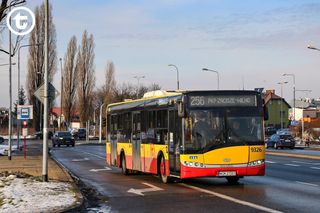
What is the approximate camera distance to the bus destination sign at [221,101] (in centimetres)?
1675

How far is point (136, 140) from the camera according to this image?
20.7 meters

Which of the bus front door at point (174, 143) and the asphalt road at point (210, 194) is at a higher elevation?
the bus front door at point (174, 143)

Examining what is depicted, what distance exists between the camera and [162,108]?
18422 mm

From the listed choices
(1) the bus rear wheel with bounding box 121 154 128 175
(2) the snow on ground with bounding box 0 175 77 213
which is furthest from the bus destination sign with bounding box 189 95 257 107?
(1) the bus rear wheel with bounding box 121 154 128 175

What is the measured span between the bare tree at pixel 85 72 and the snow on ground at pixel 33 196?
65.5 metres

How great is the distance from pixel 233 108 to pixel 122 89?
10075cm

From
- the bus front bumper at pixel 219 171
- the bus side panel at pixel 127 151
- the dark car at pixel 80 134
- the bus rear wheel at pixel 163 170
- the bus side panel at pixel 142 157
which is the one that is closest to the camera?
the bus front bumper at pixel 219 171

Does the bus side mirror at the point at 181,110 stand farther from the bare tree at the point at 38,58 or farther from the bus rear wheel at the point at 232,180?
the bare tree at the point at 38,58

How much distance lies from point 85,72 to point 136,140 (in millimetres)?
62154

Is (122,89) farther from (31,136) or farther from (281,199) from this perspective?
(281,199)

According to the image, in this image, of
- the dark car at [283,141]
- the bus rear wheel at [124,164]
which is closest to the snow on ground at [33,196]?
the bus rear wheel at [124,164]

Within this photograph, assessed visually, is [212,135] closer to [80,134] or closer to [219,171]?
[219,171]

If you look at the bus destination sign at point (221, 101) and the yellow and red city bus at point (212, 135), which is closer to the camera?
the yellow and red city bus at point (212, 135)

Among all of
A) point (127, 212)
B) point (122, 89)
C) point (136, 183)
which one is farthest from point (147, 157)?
point (122, 89)
